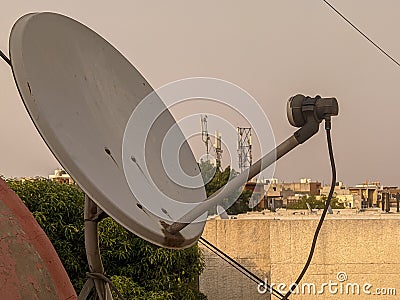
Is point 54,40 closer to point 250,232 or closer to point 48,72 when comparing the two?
point 48,72

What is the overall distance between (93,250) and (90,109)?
0.26 meters

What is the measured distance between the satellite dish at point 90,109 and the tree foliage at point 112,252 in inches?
275

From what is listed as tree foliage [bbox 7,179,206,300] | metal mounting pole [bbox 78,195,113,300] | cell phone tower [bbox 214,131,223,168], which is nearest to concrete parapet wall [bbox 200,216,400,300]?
tree foliage [bbox 7,179,206,300]

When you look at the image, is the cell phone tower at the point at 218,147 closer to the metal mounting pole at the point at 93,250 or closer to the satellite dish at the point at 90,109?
the satellite dish at the point at 90,109

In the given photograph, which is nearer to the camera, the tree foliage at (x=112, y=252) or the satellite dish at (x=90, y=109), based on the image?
→ the satellite dish at (x=90, y=109)

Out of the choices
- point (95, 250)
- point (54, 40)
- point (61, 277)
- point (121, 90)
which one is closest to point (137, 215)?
point (61, 277)

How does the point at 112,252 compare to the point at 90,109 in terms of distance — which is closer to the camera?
the point at 90,109

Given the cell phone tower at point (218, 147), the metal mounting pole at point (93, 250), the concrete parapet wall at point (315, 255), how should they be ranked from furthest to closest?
the concrete parapet wall at point (315, 255), the cell phone tower at point (218, 147), the metal mounting pole at point (93, 250)

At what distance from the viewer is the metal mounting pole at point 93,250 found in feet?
5.02

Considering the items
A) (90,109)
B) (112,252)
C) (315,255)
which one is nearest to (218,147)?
(90,109)

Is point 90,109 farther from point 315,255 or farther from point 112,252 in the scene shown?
point 315,255

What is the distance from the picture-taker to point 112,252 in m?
9.34

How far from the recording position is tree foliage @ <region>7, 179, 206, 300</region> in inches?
348

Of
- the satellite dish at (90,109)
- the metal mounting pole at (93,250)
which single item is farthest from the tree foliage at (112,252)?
the metal mounting pole at (93,250)
